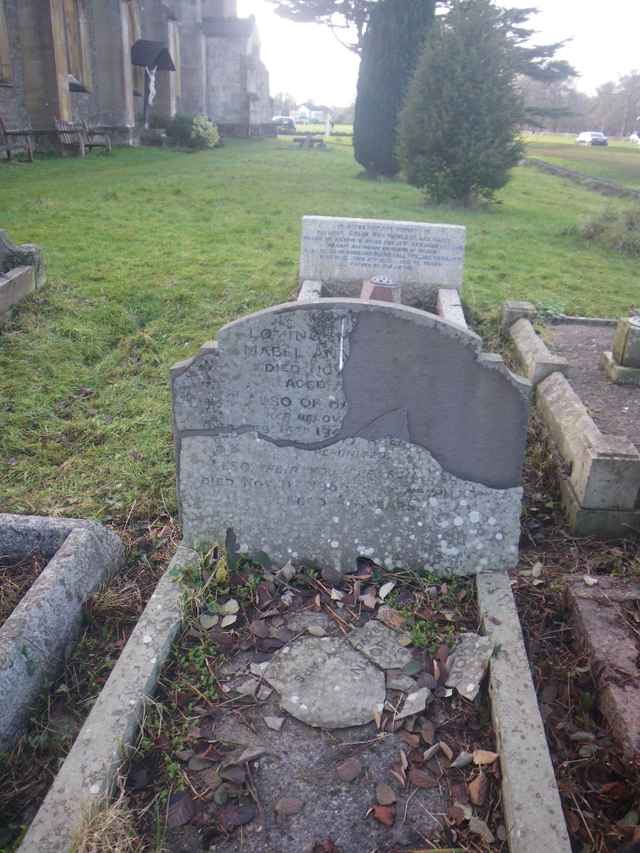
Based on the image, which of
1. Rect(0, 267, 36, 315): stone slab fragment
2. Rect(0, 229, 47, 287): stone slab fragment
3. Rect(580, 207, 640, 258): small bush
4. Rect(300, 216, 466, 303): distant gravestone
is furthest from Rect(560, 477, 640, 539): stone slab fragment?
Rect(580, 207, 640, 258): small bush

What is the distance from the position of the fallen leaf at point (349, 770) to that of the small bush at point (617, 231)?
34.5ft

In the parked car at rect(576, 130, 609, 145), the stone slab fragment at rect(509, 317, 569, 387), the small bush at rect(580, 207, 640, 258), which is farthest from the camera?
the parked car at rect(576, 130, 609, 145)

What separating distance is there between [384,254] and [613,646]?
546cm

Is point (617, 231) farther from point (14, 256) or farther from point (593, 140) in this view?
point (593, 140)

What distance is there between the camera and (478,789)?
2.12 meters

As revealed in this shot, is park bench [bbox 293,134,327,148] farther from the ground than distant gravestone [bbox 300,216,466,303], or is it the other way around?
park bench [bbox 293,134,327,148]

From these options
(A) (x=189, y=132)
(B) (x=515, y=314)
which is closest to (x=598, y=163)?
(A) (x=189, y=132)

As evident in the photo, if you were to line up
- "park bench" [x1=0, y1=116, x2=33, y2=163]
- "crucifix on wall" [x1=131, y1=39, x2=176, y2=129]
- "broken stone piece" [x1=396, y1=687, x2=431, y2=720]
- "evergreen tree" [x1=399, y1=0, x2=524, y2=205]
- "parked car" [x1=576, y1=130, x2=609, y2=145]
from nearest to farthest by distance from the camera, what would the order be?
"broken stone piece" [x1=396, y1=687, x2=431, y2=720], "evergreen tree" [x1=399, y1=0, x2=524, y2=205], "park bench" [x1=0, y1=116, x2=33, y2=163], "crucifix on wall" [x1=131, y1=39, x2=176, y2=129], "parked car" [x1=576, y1=130, x2=609, y2=145]

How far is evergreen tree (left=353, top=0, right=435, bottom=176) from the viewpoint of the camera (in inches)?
731

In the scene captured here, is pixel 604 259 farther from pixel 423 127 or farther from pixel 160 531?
pixel 160 531

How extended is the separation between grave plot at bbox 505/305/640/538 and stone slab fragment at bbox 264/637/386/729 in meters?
1.63

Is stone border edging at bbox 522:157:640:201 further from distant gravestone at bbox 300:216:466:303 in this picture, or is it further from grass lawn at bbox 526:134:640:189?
distant gravestone at bbox 300:216:466:303

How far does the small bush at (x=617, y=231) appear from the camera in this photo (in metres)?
10.9

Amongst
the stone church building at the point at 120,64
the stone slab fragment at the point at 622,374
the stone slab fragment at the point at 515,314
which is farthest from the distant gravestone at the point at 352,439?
the stone church building at the point at 120,64
